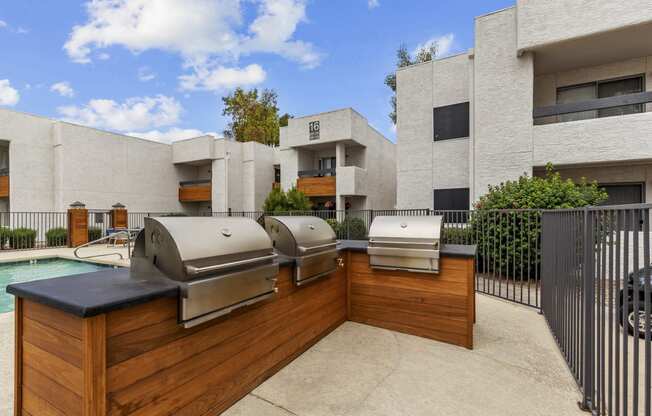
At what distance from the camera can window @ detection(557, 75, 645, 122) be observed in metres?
8.84

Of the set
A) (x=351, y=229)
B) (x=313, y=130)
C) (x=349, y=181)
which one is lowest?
(x=351, y=229)

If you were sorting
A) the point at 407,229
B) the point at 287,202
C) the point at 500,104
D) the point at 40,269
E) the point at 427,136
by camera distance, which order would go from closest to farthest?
the point at 407,229, the point at 40,269, the point at 500,104, the point at 427,136, the point at 287,202

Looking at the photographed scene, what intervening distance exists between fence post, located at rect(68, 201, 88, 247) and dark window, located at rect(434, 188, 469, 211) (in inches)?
528

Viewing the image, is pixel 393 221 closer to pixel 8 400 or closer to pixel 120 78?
pixel 8 400

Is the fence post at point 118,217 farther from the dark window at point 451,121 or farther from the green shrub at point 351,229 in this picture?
the dark window at point 451,121

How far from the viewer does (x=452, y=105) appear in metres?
11.0

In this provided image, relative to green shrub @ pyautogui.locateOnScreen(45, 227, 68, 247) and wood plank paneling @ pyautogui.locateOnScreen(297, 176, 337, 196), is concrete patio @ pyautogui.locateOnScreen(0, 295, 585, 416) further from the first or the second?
wood plank paneling @ pyautogui.locateOnScreen(297, 176, 337, 196)

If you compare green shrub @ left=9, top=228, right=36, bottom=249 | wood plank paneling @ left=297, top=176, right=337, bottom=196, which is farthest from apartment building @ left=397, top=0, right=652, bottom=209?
green shrub @ left=9, top=228, right=36, bottom=249

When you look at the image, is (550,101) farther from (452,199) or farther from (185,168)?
(185,168)

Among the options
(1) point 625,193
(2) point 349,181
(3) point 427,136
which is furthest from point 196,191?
(1) point 625,193

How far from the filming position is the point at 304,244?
304 cm

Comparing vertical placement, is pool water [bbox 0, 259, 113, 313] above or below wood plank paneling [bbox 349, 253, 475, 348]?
below

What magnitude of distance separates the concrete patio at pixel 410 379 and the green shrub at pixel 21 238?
1030 cm

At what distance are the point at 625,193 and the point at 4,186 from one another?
23.5 meters
